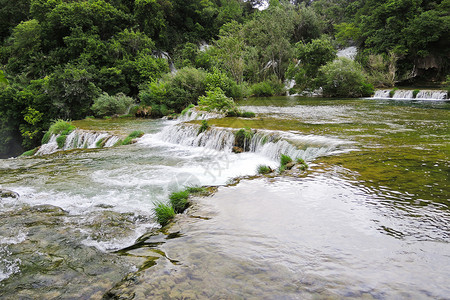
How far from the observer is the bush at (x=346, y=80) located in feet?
75.5

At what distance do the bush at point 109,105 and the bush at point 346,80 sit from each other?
1852 cm

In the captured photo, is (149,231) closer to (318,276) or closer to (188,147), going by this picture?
(318,276)

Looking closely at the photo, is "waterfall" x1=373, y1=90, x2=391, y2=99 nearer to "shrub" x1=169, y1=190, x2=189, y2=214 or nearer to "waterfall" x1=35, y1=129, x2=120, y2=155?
"waterfall" x1=35, y1=129, x2=120, y2=155

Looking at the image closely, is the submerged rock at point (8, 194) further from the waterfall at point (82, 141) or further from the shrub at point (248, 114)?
the shrub at point (248, 114)

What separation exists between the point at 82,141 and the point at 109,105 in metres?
8.30

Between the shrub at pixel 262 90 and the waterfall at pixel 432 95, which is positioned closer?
the waterfall at pixel 432 95

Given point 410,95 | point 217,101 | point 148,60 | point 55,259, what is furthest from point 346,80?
point 55,259

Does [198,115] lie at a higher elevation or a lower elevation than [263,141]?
higher

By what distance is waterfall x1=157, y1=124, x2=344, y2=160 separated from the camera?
7.73 m

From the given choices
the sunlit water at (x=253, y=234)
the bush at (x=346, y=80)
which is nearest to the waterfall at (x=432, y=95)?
the bush at (x=346, y=80)

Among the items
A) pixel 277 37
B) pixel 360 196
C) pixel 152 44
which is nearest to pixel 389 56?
pixel 277 37

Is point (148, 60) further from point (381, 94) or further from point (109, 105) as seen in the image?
point (381, 94)

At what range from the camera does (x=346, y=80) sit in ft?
77.0

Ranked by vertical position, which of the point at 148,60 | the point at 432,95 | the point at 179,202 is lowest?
the point at 179,202
